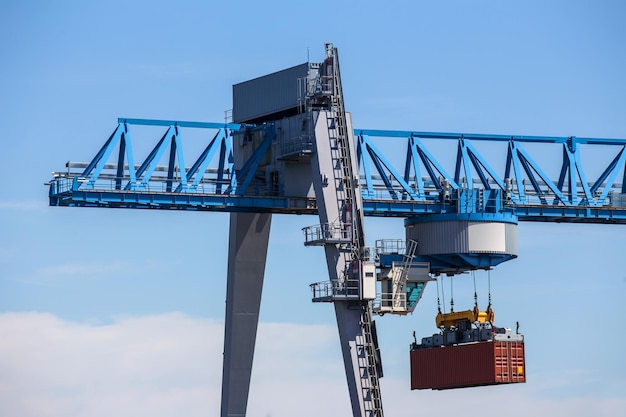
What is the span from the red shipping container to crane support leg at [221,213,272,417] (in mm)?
10408

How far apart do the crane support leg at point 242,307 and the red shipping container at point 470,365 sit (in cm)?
1041

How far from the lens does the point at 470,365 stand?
103188 millimetres

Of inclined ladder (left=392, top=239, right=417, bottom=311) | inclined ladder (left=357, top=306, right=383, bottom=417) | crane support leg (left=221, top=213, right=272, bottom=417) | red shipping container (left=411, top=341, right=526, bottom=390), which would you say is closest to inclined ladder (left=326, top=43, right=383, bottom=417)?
inclined ladder (left=357, top=306, right=383, bottom=417)

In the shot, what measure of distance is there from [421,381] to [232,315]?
12.1m

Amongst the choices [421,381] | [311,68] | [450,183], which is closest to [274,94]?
[311,68]

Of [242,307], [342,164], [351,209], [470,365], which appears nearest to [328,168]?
[342,164]

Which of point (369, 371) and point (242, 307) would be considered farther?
point (242, 307)

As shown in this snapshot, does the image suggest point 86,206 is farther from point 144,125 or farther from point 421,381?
point 421,381

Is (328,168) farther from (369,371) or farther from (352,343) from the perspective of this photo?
(369,371)

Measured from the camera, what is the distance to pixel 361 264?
3757 inches

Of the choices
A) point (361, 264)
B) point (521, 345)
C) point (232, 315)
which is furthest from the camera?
point (232, 315)

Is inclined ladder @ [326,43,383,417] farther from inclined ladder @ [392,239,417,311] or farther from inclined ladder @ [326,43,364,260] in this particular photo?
inclined ladder @ [392,239,417,311]

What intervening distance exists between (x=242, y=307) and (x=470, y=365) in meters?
15.2

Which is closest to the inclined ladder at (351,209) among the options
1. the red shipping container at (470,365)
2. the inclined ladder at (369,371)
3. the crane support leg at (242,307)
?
the inclined ladder at (369,371)
